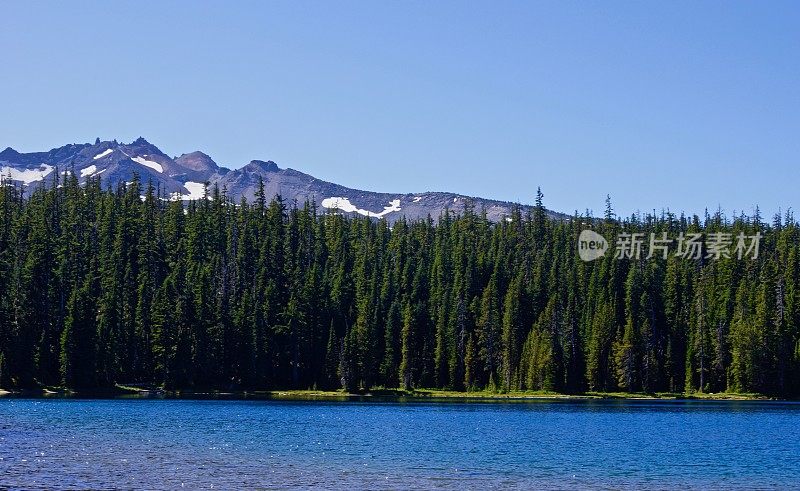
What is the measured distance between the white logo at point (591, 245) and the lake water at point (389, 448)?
82568 mm

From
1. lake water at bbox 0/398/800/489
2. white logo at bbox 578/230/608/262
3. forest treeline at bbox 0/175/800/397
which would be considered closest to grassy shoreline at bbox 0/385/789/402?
forest treeline at bbox 0/175/800/397

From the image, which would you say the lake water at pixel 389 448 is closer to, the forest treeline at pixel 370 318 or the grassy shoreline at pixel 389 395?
the grassy shoreline at pixel 389 395

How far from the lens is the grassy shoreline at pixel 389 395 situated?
13475cm

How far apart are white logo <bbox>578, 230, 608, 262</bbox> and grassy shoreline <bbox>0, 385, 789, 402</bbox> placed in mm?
40531

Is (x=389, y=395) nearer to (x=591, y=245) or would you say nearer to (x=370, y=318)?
(x=370, y=318)

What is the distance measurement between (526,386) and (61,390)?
2645 inches

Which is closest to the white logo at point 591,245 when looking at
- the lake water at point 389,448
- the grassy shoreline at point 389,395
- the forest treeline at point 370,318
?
the forest treeline at point 370,318

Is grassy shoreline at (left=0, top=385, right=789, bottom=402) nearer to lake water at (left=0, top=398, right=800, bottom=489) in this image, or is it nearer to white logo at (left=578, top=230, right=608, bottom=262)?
lake water at (left=0, top=398, right=800, bottom=489)

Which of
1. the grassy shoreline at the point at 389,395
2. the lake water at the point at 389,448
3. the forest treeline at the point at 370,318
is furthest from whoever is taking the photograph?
the forest treeline at the point at 370,318

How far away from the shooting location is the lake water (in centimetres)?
4616

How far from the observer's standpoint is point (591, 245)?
632 feet

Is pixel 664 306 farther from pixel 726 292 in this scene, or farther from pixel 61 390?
pixel 61 390

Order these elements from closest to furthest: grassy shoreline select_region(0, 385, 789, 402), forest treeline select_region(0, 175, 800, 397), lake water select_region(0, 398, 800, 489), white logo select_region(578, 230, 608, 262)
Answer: lake water select_region(0, 398, 800, 489) < grassy shoreline select_region(0, 385, 789, 402) < forest treeline select_region(0, 175, 800, 397) < white logo select_region(578, 230, 608, 262)

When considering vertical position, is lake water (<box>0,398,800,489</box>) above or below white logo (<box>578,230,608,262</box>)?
below
